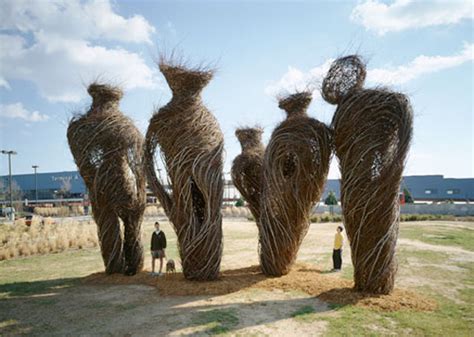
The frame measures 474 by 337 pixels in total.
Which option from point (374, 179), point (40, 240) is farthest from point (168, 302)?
point (40, 240)

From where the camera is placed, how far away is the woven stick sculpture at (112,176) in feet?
29.0

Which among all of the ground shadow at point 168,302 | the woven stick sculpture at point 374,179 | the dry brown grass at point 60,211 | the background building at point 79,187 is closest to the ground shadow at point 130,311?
the ground shadow at point 168,302

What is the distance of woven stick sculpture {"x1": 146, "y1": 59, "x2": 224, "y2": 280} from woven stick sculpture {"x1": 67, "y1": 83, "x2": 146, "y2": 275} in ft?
3.37

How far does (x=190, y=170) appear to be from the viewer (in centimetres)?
788

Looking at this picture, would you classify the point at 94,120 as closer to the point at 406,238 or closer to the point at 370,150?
the point at 370,150

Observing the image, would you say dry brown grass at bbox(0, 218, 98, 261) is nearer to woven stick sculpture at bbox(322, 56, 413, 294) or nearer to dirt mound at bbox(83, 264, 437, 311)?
dirt mound at bbox(83, 264, 437, 311)

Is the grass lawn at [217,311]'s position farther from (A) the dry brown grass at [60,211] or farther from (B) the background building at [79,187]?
(B) the background building at [79,187]

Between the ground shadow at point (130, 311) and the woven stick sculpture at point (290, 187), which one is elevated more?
the woven stick sculpture at point (290, 187)

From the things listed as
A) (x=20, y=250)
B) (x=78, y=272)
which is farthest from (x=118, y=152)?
(x=20, y=250)

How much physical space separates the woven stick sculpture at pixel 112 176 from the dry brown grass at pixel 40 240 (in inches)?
240

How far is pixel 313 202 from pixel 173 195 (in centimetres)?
340

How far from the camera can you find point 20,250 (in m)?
13.1

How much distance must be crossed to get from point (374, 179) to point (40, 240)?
44.1ft

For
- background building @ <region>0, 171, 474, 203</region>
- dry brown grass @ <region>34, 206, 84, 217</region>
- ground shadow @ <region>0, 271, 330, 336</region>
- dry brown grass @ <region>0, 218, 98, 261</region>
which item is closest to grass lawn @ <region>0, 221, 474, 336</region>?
ground shadow @ <region>0, 271, 330, 336</region>
